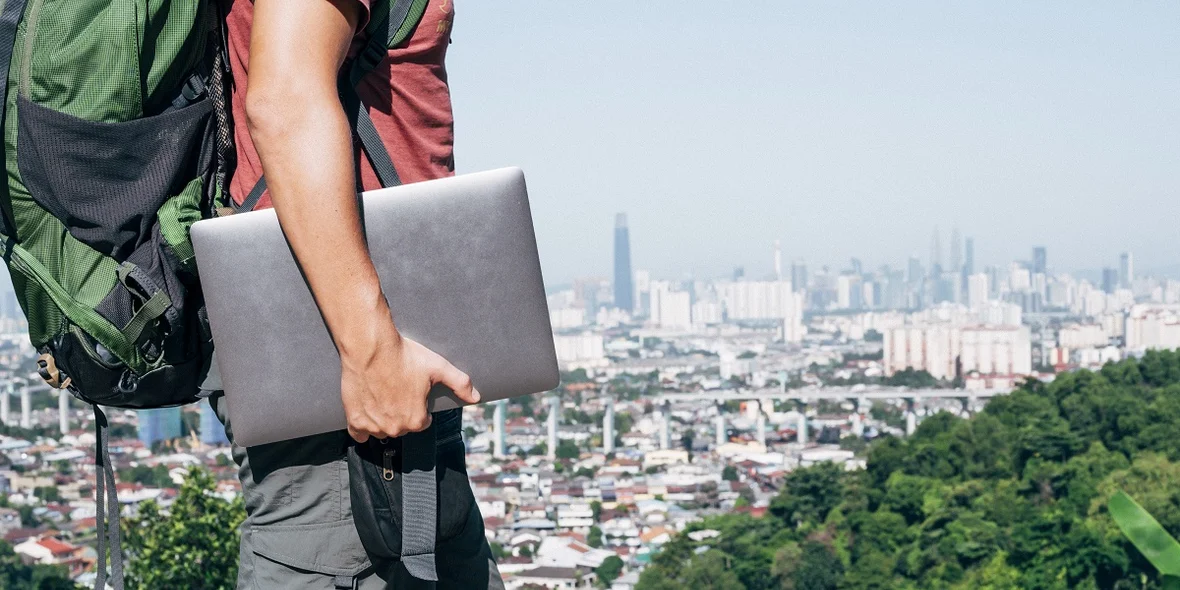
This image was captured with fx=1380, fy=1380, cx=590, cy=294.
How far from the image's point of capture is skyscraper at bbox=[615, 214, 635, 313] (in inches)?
4131

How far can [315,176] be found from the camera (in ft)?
2.85

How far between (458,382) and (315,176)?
164mm

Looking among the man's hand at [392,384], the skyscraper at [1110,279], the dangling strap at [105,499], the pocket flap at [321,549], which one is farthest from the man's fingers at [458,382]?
the skyscraper at [1110,279]

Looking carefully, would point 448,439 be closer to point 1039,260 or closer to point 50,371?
point 50,371

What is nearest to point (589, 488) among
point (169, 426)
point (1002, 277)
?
point (169, 426)

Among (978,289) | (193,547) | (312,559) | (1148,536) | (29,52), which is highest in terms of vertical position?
(29,52)

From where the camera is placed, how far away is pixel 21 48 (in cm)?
93

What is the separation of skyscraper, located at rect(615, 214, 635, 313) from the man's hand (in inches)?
3948

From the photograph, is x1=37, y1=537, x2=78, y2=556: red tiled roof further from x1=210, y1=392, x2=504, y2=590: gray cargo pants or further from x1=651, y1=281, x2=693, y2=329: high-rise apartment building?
x1=651, y1=281, x2=693, y2=329: high-rise apartment building

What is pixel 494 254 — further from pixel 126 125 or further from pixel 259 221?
pixel 126 125

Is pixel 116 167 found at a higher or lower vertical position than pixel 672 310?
higher

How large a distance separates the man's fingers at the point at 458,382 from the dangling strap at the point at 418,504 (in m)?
0.05

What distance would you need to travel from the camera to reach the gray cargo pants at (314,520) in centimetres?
96

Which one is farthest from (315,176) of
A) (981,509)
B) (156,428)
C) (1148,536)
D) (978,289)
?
(978,289)
